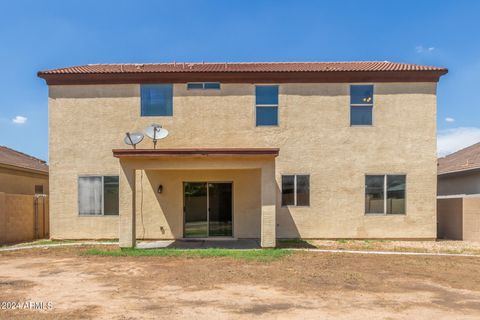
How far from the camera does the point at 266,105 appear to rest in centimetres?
1545

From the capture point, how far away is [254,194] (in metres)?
15.4

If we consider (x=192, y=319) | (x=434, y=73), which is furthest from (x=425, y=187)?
(x=192, y=319)

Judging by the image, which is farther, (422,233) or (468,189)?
(468,189)

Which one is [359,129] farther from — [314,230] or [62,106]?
[62,106]

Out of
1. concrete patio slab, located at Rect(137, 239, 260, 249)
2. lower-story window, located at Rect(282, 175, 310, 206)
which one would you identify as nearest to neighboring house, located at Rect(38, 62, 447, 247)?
lower-story window, located at Rect(282, 175, 310, 206)

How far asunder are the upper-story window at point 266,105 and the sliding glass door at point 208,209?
10.1ft

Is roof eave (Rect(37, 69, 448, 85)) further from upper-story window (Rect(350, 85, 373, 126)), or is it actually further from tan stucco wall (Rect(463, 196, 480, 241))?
tan stucco wall (Rect(463, 196, 480, 241))

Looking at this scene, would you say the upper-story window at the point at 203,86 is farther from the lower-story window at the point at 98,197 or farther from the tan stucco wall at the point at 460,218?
the tan stucco wall at the point at 460,218

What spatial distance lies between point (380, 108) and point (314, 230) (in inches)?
229

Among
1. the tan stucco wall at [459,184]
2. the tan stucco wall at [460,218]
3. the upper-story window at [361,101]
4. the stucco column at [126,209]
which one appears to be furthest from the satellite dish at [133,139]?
the tan stucco wall at [459,184]

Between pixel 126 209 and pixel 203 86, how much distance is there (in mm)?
6057

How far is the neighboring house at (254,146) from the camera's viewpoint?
15102mm

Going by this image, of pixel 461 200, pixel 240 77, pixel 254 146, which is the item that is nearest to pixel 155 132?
pixel 254 146

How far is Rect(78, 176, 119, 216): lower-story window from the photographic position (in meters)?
15.2
